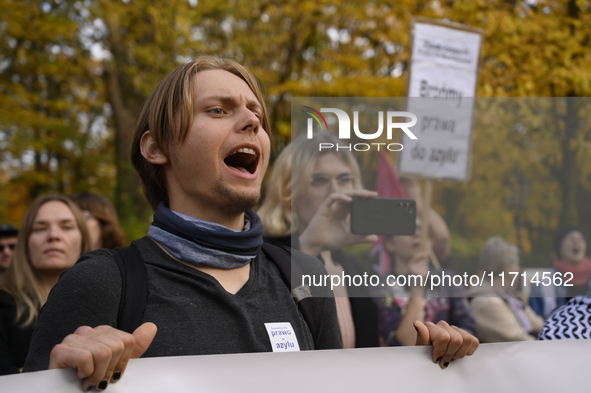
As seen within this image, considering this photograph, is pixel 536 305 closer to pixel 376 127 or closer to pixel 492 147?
pixel 492 147

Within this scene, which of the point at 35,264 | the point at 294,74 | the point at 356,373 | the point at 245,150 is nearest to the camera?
the point at 356,373

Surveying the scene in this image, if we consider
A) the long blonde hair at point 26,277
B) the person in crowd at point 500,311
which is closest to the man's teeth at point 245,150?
the person in crowd at point 500,311

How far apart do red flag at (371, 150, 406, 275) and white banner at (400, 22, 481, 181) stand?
236 mm

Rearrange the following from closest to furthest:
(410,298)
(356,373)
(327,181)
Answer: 1. (356,373)
2. (327,181)
3. (410,298)

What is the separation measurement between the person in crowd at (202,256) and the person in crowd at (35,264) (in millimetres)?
1437

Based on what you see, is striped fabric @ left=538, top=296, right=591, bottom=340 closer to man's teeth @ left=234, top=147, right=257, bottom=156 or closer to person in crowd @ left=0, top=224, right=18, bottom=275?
man's teeth @ left=234, top=147, right=257, bottom=156

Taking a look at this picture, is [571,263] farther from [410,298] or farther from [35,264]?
[35,264]

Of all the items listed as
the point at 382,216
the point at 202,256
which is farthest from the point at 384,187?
the point at 202,256

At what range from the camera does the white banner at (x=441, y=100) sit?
2604 mm

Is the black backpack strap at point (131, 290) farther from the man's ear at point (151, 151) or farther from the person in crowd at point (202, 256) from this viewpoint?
the man's ear at point (151, 151)

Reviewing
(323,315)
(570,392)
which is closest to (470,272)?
(570,392)

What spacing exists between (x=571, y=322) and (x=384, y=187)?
0.85m

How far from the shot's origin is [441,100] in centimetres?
303

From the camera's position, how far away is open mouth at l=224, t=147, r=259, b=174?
1612 mm
